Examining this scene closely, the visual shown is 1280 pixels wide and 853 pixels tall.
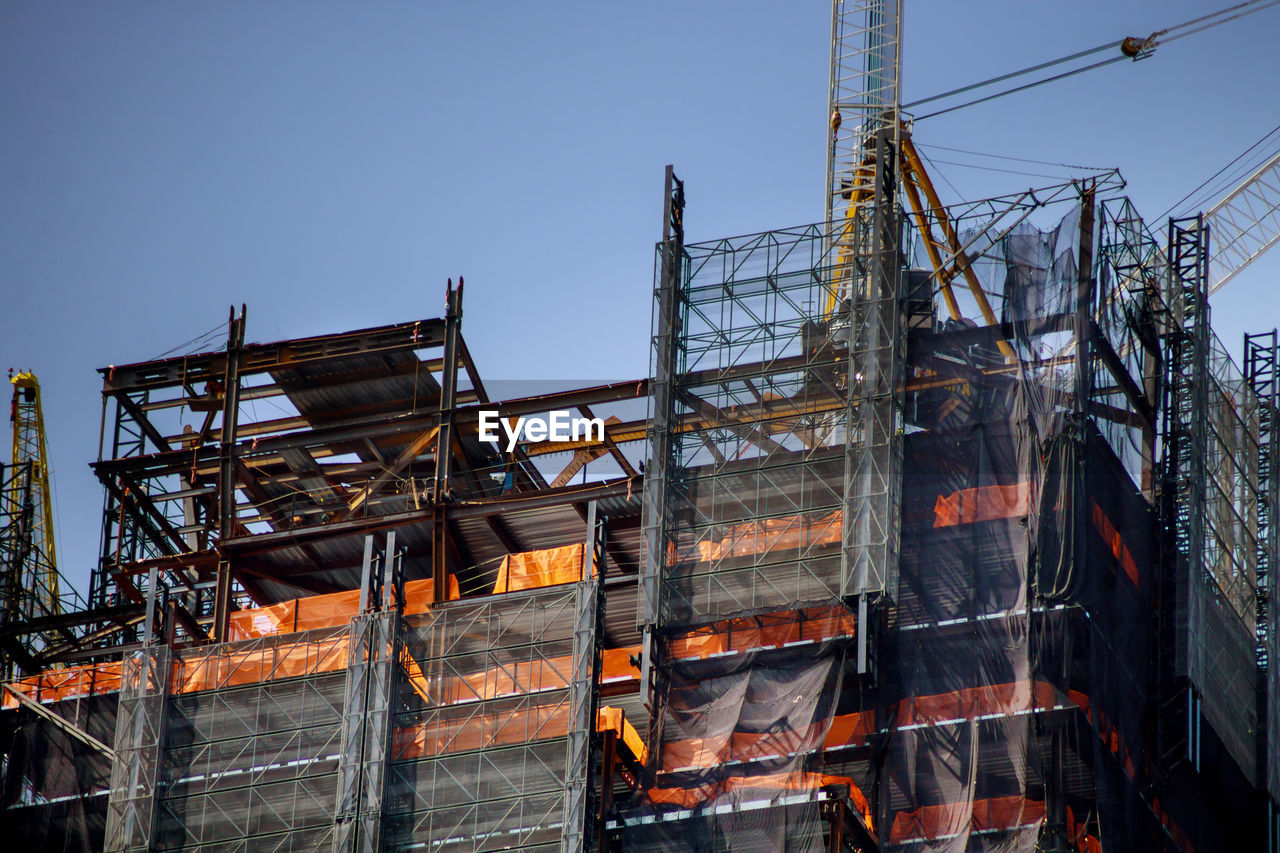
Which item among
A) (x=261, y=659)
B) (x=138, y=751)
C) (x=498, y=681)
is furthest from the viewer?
(x=261, y=659)

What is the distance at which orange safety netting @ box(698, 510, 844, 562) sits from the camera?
60.4 metres

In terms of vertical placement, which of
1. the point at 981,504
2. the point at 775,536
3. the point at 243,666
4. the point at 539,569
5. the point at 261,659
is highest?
the point at 539,569

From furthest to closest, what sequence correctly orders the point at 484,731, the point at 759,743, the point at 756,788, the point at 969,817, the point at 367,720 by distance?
the point at 367,720 < the point at 484,731 < the point at 759,743 < the point at 756,788 < the point at 969,817

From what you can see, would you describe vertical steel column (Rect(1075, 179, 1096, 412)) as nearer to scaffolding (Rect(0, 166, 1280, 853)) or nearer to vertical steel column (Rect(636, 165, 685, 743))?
scaffolding (Rect(0, 166, 1280, 853))

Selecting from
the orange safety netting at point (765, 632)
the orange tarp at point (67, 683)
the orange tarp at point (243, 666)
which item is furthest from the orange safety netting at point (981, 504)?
the orange tarp at point (67, 683)

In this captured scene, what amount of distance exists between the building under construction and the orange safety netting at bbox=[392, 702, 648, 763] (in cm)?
9

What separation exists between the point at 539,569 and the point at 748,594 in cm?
1069

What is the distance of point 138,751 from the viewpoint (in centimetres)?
6438

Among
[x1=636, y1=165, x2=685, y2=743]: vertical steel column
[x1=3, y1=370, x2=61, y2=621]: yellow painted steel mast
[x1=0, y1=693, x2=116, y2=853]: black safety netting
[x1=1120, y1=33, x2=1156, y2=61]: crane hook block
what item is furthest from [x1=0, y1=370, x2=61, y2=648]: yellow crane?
[x1=1120, y1=33, x2=1156, y2=61]: crane hook block

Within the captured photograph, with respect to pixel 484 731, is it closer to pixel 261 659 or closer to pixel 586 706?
pixel 586 706

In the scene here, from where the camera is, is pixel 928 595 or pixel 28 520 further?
pixel 28 520

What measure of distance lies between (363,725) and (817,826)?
564 inches

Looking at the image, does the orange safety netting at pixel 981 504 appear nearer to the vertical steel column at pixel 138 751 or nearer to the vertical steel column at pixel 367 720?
the vertical steel column at pixel 367 720

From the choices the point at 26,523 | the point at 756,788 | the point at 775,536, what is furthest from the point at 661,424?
the point at 26,523
